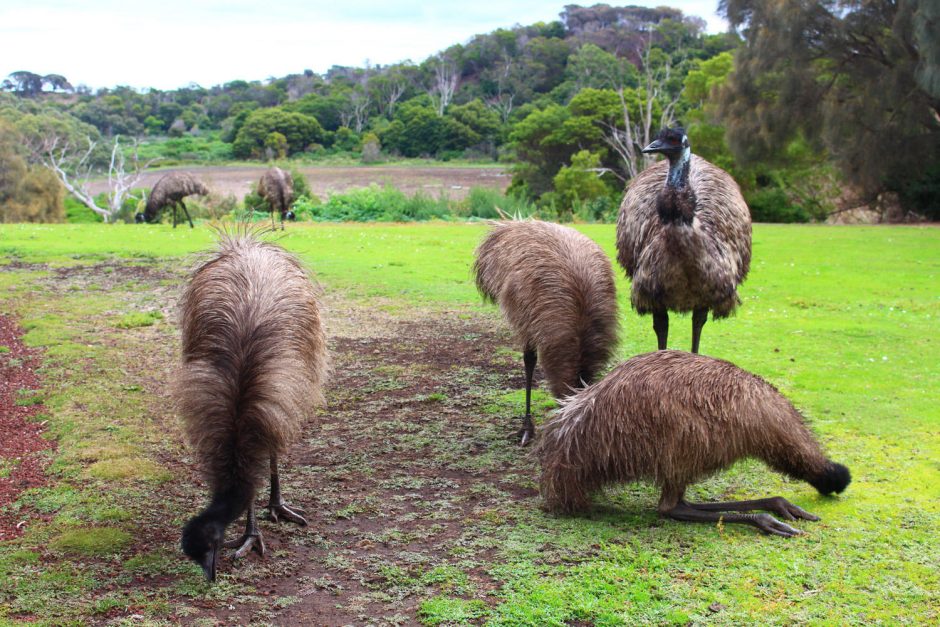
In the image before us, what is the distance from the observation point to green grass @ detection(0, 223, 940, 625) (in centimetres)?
406

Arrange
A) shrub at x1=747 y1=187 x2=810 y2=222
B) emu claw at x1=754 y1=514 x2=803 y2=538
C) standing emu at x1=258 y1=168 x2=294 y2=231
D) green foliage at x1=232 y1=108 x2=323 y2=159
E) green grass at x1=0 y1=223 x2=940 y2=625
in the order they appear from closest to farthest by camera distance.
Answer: green grass at x1=0 y1=223 x2=940 y2=625, emu claw at x1=754 y1=514 x2=803 y2=538, standing emu at x1=258 y1=168 x2=294 y2=231, shrub at x1=747 y1=187 x2=810 y2=222, green foliage at x1=232 y1=108 x2=323 y2=159

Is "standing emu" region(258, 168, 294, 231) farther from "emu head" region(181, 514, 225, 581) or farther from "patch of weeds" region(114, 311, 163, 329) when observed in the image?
"emu head" region(181, 514, 225, 581)

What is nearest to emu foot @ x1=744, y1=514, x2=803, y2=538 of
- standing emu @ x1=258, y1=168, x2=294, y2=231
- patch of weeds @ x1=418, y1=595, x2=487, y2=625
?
patch of weeds @ x1=418, y1=595, x2=487, y2=625

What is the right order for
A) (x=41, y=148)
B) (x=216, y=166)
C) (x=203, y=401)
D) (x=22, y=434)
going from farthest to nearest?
(x=216, y=166), (x=41, y=148), (x=22, y=434), (x=203, y=401)

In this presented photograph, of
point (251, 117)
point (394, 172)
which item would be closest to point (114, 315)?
point (394, 172)

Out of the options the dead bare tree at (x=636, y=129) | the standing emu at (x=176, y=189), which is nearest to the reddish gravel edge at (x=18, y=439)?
the standing emu at (x=176, y=189)

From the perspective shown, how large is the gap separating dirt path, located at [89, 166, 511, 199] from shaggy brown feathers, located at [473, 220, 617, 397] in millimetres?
33370

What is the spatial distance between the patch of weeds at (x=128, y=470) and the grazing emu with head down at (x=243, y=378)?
105 cm

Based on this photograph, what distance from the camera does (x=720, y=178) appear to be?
7.44 meters

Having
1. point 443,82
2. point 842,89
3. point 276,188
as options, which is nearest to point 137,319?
point 276,188

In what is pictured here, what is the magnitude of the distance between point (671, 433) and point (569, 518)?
2.69 feet

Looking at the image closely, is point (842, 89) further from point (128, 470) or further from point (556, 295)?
point (128, 470)

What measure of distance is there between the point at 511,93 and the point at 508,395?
6756 cm

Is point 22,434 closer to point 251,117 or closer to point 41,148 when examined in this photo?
point 41,148
